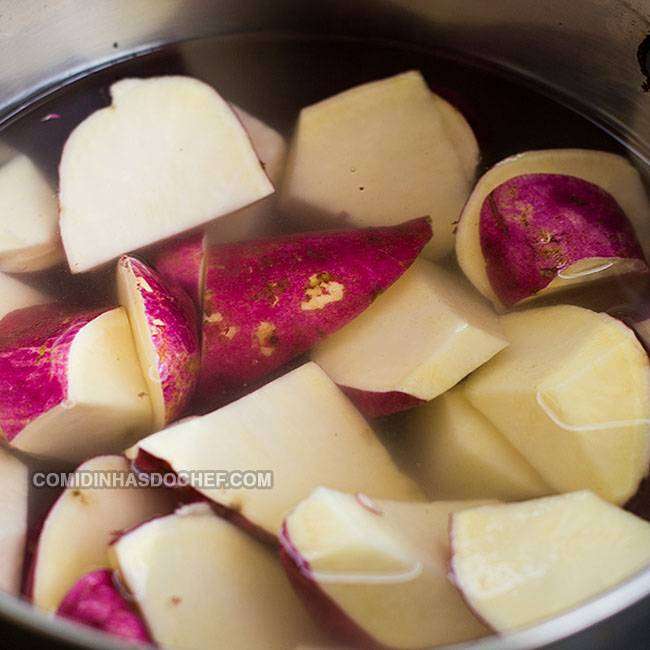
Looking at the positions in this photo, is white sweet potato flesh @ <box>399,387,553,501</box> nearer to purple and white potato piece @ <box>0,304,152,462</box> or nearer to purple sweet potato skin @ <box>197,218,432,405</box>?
purple sweet potato skin @ <box>197,218,432,405</box>

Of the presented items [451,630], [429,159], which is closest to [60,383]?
[451,630]

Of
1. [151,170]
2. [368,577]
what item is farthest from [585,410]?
[151,170]

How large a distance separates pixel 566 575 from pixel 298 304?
1.19ft

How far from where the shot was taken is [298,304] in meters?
0.83

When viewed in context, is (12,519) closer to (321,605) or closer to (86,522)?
(86,522)

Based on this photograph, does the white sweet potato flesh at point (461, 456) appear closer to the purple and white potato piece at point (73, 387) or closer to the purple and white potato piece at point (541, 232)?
the purple and white potato piece at point (541, 232)

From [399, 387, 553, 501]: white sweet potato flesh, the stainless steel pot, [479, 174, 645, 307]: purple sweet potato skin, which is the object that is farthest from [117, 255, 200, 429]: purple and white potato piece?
the stainless steel pot

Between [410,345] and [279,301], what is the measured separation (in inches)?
5.6

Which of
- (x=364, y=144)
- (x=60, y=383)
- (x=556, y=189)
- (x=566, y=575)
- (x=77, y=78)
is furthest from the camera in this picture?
(x=77, y=78)

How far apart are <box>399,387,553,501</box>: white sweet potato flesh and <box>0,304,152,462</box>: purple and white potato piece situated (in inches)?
10.8

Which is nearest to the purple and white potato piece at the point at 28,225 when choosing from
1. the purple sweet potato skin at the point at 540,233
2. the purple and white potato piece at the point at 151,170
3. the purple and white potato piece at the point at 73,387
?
the purple and white potato piece at the point at 151,170

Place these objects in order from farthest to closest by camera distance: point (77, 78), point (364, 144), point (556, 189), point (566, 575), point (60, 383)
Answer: point (77, 78) < point (364, 144) < point (556, 189) < point (60, 383) < point (566, 575)

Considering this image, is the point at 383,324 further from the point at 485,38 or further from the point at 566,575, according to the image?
the point at 485,38

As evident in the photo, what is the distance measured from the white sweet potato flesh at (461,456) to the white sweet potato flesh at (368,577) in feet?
0.37
